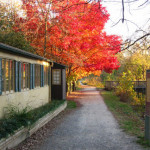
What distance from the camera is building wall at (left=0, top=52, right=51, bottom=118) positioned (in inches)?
304

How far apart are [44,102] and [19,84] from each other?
449cm

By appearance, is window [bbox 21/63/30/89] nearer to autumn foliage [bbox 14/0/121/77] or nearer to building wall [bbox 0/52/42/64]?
building wall [bbox 0/52/42/64]

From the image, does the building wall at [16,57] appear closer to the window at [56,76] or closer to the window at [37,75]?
the window at [37,75]

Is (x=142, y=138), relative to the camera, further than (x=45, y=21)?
No

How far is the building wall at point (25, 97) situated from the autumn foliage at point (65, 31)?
324cm

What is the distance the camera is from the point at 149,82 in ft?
21.2

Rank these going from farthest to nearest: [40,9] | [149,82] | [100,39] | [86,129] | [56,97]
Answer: [100,39] → [56,97] → [40,9] → [86,129] → [149,82]

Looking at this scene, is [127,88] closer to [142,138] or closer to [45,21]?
[45,21]

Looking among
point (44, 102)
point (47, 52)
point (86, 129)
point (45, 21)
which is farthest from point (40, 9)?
point (86, 129)

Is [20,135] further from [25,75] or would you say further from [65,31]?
[65,31]

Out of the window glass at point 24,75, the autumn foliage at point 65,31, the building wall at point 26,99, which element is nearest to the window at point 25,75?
the window glass at point 24,75

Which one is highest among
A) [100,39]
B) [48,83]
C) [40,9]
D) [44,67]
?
[40,9]

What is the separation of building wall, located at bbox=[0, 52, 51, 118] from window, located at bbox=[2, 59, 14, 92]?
0.60ft

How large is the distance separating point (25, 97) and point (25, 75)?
1034 mm
